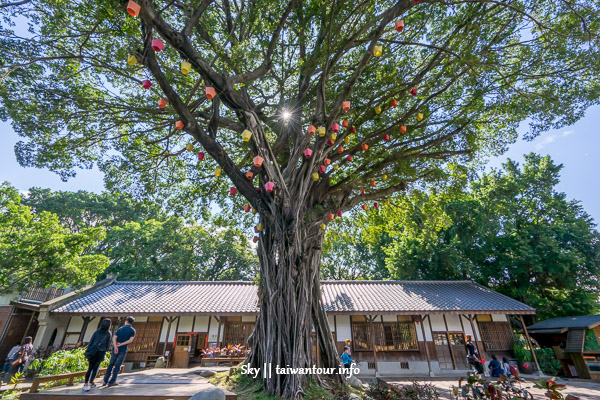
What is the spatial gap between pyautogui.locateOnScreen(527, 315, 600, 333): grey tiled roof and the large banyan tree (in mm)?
8554

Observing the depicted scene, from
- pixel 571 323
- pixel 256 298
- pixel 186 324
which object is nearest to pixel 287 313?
pixel 256 298

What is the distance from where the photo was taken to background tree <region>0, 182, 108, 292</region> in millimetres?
7816

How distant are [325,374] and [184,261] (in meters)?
15.8

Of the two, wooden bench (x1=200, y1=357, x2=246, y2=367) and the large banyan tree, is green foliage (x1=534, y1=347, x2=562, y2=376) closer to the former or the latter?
the large banyan tree

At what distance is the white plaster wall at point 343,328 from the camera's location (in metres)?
10.9

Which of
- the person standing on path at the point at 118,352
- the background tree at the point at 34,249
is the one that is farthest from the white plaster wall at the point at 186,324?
the person standing on path at the point at 118,352

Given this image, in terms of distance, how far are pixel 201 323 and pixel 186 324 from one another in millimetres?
605

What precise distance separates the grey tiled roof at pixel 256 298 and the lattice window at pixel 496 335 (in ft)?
3.34

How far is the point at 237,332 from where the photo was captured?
1109 centimetres

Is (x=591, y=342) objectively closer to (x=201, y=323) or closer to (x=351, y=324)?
(x=351, y=324)

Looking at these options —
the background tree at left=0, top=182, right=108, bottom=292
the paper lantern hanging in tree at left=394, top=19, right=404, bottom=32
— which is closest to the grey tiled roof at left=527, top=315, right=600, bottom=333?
the paper lantern hanging in tree at left=394, top=19, right=404, bottom=32

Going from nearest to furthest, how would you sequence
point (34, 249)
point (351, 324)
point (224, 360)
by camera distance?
point (34, 249), point (224, 360), point (351, 324)

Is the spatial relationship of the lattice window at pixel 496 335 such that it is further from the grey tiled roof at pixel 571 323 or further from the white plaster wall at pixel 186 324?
the white plaster wall at pixel 186 324

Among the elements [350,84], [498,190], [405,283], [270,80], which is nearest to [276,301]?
[350,84]
